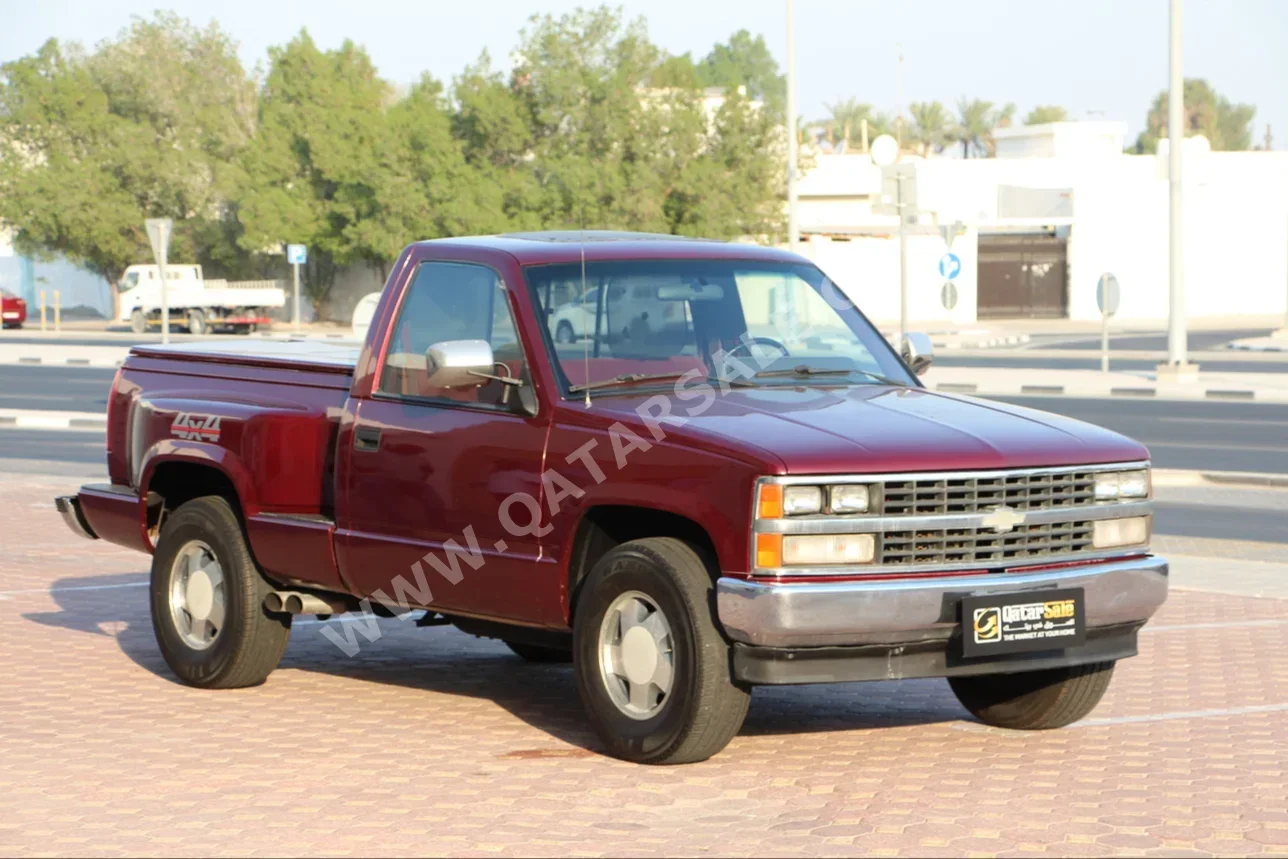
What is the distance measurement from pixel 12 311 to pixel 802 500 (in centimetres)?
6141

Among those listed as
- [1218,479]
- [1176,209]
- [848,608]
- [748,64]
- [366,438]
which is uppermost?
[748,64]

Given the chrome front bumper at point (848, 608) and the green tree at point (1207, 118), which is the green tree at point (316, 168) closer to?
the chrome front bumper at point (848, 608)

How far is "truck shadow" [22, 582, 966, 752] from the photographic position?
805 cm

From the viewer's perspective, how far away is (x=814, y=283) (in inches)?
327

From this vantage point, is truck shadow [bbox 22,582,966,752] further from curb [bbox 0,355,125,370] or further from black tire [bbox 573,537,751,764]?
curb [bbox 0,355,125,370]

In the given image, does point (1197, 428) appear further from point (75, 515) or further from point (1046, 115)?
point (1046, 115)

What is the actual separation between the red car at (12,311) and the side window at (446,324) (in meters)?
58.9

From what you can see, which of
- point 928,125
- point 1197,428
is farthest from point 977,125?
point 1197,428

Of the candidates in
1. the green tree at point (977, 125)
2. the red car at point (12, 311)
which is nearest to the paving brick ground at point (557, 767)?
the red car at point (12, 311)

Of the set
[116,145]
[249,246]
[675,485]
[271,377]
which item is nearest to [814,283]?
[675,485]

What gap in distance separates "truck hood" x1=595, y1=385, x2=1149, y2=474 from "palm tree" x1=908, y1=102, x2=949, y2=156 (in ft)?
367

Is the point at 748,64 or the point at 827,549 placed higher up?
the point at 748,64

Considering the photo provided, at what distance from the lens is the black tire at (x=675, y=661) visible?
664 cm

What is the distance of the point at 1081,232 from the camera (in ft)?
223
